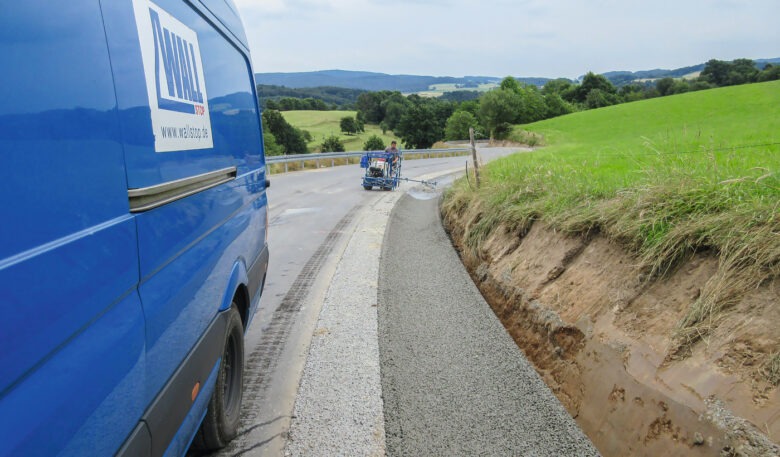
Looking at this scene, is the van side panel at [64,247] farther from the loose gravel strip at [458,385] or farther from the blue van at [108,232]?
the loose gravel strip at [458,385]

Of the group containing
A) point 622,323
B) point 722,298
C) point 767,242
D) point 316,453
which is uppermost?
point 767,242


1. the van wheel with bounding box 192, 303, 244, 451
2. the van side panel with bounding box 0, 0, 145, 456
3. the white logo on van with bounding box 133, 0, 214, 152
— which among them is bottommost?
the van wheel with bounding box 192, 303, 244, 451

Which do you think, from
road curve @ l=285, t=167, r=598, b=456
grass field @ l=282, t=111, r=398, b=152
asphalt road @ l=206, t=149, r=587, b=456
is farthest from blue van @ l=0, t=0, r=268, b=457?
grass field @ l=282, t=111, r=398, b=152

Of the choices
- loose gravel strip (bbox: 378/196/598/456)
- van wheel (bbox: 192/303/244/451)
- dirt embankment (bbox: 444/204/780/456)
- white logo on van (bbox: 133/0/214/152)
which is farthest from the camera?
loose gravel strip (bbox: 378/196/598/456)

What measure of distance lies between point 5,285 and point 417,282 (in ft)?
19.3

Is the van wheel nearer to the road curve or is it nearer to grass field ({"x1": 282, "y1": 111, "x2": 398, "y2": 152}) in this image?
the road curve

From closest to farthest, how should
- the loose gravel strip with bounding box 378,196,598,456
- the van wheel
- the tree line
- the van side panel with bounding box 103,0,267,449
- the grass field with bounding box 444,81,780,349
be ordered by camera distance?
the van side panel with bounding box 103,0,267,449
the van wheel
the loose gravel strip with bounding box 378,196,598,456
the grass field with bounding box 444,81,780,349
the tree line

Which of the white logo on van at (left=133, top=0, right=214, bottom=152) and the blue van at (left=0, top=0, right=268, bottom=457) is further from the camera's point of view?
the white logo on van at (left=133, top=0, right=214, bottom=152)

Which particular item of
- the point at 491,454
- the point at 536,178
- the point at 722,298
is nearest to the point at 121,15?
the point at 491,454

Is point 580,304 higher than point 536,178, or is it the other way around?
point 536,178

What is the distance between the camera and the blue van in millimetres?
1255

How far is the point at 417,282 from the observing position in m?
6.90

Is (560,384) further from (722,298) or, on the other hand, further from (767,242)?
(767,242)

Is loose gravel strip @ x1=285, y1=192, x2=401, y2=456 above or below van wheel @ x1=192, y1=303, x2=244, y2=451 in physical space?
below
